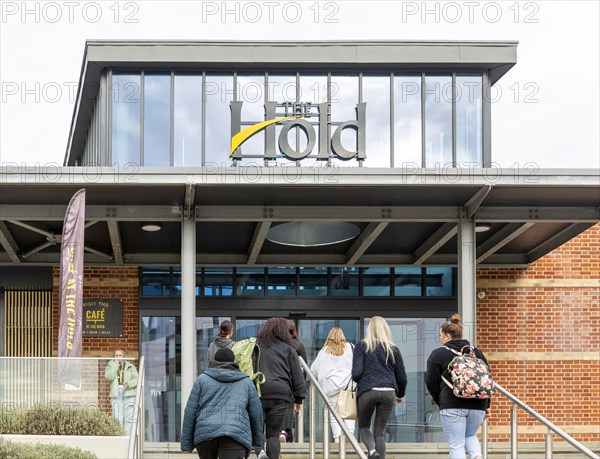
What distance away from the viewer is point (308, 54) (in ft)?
65.4

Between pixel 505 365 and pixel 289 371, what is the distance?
9882 mm

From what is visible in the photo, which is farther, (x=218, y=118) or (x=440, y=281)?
(x=218, y=118)

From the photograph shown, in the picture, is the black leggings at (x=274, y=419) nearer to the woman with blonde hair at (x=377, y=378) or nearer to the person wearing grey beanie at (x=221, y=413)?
the woman with blonde hair at (x=377, y=378)

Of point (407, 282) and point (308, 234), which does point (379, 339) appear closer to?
point (308, 234)

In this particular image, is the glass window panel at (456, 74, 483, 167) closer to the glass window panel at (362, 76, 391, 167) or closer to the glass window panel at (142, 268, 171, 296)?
the glass window panel at (362, 76, 391, 167)

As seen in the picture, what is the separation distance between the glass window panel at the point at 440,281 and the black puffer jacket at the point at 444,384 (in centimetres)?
→ 906

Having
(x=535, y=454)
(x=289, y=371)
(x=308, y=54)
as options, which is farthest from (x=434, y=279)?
(x=289, y=371)

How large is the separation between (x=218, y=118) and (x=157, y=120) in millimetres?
1085

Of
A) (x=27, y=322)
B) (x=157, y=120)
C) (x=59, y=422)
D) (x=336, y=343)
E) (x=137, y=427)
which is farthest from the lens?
(x=157, y=120)

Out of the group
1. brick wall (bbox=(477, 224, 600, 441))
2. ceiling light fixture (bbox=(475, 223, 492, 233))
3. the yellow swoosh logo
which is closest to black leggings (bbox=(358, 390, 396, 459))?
ceiling light fixture (bbox=(475, 223, 492, 233))

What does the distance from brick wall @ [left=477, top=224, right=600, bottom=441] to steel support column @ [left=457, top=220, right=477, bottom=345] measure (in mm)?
4990

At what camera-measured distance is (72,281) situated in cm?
1288

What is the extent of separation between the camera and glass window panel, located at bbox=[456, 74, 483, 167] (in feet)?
64.0

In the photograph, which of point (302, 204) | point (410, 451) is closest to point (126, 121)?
point (302, 204)
